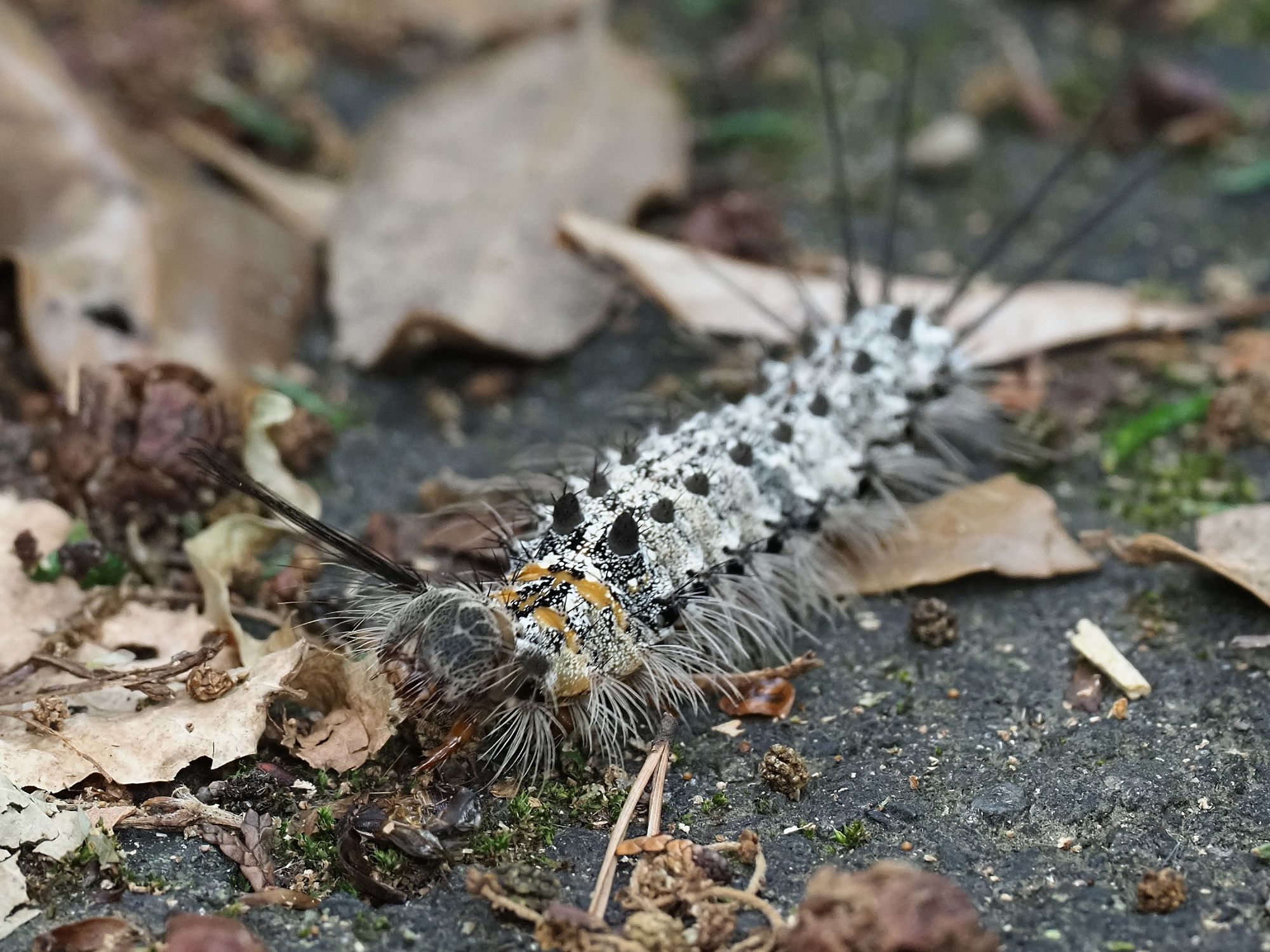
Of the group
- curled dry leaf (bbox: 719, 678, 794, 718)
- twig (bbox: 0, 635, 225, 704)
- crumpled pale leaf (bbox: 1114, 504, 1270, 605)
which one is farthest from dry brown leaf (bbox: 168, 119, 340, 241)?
crumpled pale leaf (bbox: 1114, 504, 1270, 605)

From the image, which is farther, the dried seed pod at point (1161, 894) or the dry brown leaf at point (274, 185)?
the dry brown leaf at point (274, 185)

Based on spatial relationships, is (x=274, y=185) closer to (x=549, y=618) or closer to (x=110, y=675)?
(x=110, y=675)

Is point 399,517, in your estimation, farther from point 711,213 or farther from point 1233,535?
point 1233,535

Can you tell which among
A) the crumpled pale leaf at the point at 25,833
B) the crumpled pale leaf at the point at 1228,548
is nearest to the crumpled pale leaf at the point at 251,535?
the crumpled pale leaf at the point at 25,833

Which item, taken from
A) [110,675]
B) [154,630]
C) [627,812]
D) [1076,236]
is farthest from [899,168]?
[110,675]

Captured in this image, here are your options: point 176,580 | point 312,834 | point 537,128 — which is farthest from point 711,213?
point 312,834

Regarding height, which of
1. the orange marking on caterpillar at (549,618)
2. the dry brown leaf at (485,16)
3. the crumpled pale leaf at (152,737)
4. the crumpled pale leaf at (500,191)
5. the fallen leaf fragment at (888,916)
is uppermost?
the dry brown leaf at (485,16)

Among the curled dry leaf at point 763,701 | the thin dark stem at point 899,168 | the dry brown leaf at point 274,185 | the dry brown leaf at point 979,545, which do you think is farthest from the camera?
the dry brown leaf at point 274,185

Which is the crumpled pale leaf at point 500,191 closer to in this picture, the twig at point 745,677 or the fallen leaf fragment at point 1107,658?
the twig at point 745,677
